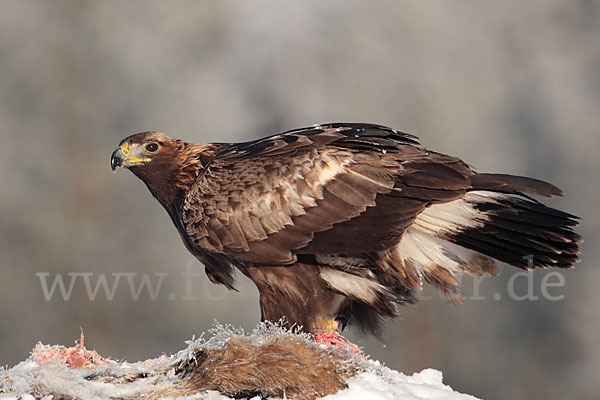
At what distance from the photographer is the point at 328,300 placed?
5.13m

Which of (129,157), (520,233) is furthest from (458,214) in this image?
(129,157)

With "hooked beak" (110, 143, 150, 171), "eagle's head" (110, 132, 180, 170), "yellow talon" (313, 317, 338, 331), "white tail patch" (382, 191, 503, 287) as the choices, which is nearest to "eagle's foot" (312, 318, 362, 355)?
"yellow talon" (313, 317, 338, 331)

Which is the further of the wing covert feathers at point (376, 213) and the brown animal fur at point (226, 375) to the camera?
the wing covert feathers at point (376, 213)

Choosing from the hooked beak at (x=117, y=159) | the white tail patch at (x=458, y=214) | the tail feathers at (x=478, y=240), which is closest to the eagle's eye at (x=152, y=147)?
the hooked beak at (x=117, y=159)

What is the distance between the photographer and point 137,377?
3.52m

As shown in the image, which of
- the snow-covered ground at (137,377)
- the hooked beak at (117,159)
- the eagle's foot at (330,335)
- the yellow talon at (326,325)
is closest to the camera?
the snow-covered ground at (137,377)

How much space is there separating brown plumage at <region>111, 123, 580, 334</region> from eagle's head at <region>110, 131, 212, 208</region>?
50cm

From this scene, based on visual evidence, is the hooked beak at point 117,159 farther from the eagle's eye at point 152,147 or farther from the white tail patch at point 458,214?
the white tail patch at point 458,214

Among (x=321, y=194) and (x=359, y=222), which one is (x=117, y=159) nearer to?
(x=321, y=194)

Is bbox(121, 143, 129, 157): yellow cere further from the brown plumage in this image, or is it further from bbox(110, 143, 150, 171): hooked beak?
the brown plumage

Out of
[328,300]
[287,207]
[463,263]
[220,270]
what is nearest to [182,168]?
[220,270]

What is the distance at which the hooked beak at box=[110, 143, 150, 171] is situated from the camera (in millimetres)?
5938

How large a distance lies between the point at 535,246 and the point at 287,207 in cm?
185

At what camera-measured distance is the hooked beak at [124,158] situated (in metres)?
5.94
